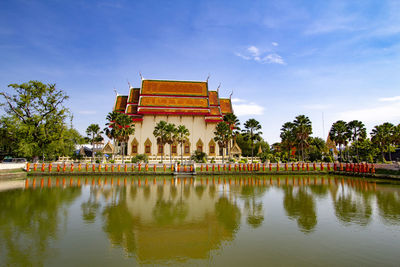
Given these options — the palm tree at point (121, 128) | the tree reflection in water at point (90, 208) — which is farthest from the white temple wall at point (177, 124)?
the tree reflection in water at point (90, 208)

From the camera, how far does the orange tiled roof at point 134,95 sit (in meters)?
50.9

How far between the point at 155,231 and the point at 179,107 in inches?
1564

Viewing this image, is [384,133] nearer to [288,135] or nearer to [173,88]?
[288,135]

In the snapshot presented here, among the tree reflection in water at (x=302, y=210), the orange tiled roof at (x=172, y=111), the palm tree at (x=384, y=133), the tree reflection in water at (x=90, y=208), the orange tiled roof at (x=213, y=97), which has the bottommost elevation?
the tree reflection in water at (x=302, y=210)

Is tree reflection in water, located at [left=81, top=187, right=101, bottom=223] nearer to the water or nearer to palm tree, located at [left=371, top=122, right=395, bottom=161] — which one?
the water

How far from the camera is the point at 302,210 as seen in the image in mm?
13781

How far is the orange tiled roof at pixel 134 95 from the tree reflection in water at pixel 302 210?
39.0 metres

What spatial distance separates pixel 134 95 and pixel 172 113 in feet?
33.2

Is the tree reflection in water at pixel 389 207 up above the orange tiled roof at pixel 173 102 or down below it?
below

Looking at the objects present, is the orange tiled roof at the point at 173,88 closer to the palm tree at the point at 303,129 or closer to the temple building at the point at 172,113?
the temple building at the point at 172,113

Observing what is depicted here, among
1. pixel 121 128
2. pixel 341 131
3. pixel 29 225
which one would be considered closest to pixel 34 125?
pixel 121 128

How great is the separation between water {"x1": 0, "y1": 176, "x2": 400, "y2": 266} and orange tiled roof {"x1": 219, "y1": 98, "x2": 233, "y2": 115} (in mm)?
38256

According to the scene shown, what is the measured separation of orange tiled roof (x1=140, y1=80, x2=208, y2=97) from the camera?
50.4 meters

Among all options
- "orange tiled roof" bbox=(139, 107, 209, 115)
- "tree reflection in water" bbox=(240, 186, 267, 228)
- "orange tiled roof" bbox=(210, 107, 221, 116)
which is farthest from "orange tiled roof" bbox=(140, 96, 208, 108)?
"tree reflection in water" bbox=(240, 186, 267, 228)
